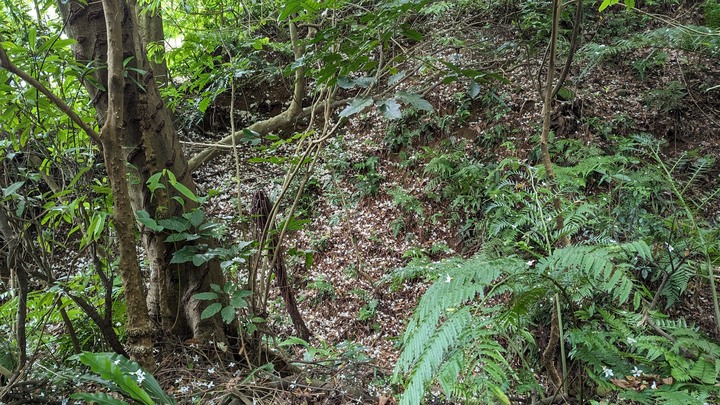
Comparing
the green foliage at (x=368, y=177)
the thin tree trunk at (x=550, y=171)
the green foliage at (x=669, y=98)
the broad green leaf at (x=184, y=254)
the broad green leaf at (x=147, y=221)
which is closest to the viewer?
the thin tree trunk at (x=550, y=171)

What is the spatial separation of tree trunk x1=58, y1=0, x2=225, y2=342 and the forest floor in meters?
1.90

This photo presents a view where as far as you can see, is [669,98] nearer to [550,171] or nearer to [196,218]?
[550,171]

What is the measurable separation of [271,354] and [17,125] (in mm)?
1530

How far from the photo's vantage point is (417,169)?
578 centimetres

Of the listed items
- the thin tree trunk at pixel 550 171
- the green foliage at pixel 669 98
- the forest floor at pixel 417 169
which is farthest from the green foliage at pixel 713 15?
the thin tree trunk at pixel 550 171

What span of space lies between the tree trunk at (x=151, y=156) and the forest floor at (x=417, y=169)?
190cm

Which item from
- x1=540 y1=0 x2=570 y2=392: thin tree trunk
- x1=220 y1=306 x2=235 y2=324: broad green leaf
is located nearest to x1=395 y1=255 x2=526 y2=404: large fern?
x1=540 y1=0 x2=570 y2=392: thin tree trunk

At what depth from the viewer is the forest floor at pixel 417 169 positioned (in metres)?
4.55

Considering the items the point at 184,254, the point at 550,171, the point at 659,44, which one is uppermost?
the point at 184,254

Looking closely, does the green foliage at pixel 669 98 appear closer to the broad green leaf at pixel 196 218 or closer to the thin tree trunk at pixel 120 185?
the broad green leaf at pixel 196 218

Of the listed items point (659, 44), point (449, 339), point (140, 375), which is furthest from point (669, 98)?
point (140, 375)

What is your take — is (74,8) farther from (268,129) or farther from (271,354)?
(268,129)

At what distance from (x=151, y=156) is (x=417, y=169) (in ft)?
13.8

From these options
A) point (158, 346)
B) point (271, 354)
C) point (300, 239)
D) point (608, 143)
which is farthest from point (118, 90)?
point (608, 143)
